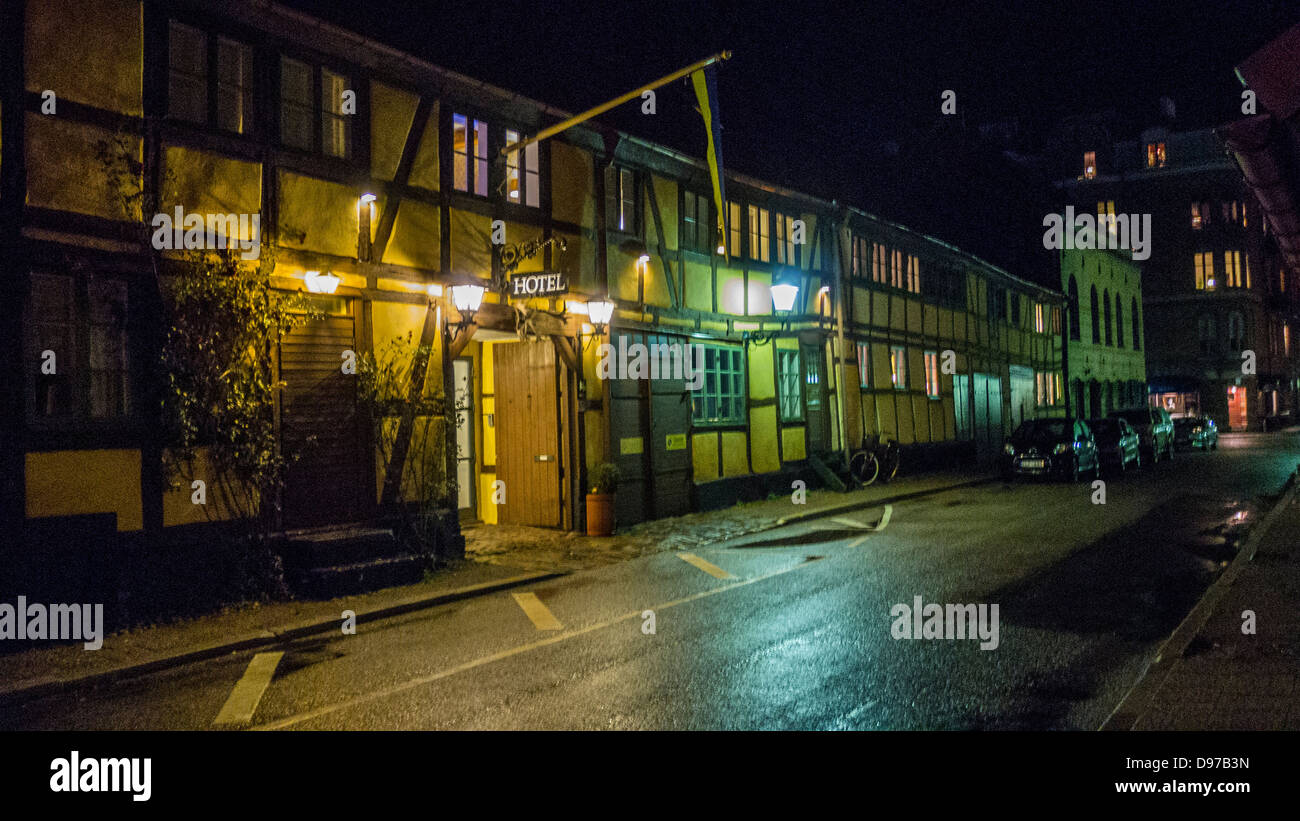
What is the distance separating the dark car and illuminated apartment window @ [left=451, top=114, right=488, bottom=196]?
1518cm

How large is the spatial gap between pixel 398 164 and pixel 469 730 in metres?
8.14

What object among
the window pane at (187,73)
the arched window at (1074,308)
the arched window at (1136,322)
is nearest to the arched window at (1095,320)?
the arched window at (1074,308)

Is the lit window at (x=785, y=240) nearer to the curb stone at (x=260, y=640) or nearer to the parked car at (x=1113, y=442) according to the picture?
the parked car at (x=1113, y=442)

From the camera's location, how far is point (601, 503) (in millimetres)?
14031

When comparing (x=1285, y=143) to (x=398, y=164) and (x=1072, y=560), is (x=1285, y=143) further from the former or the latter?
(x=398, y=164)

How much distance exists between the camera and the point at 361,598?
387 inches

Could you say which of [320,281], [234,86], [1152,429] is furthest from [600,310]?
[1152,429]

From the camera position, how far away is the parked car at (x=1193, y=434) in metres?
35.5

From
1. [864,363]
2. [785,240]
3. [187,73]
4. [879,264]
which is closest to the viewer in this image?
[187,73]

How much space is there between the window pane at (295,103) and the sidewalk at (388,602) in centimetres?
517

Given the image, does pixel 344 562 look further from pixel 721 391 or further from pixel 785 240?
pixel 785 240

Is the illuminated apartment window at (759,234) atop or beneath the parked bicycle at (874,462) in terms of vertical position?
atop

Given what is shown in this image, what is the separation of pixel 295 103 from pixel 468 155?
2.60 m
